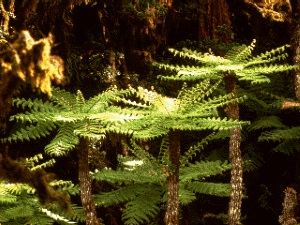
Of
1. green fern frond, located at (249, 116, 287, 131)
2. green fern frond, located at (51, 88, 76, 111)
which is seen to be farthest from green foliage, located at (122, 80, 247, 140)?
green fern frond, located at (249, 116, 287, 131)

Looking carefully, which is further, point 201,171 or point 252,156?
point 252,156

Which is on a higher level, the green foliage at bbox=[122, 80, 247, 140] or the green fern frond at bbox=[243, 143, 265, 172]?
the green foliage at bbox=[122, 80, 247, 140]

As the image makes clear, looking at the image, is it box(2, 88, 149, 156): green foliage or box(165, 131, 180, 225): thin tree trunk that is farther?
box(165, 131, 180, 225): thin tree trunk

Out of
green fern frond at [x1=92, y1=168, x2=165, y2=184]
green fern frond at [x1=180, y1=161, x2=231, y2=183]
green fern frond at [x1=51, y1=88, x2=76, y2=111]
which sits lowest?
green fern frond at [x1=92, y1=168, x2=165, y2=184]

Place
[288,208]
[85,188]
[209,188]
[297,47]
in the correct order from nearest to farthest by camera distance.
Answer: [85,188]
[209,188]
[288,208]
[297,47]

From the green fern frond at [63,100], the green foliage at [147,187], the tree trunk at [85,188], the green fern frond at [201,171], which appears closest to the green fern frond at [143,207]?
the green foliage at [147,187]

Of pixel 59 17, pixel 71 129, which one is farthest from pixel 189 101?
pixel 59 17

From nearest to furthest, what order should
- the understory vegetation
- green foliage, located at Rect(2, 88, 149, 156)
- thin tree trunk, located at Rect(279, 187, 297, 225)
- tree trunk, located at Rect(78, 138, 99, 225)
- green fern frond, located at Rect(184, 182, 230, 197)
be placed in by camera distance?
green foliage, located at Rect(2, 88, 149, 156)
the understory vegetation
tree trunk, located at Rect(78, 138, 99, 225)
green fern frond, located at Rect(184, 182, 230, 197)
thin tree trunk, located at Rect(279, 187, 297, 225)

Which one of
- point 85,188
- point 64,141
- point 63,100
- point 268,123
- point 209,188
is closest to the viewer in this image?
point 64,141

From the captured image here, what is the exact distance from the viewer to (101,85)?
211 inches

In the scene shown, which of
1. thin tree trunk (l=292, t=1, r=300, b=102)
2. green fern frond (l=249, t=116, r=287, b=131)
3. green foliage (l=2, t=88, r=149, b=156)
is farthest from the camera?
green fern frond (l=249, t=116, r=287, b=131)

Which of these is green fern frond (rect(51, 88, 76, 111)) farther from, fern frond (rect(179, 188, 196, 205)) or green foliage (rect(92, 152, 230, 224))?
fern frond (rect(179, 188, 196, 205))

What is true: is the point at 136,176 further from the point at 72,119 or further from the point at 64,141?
the point at 72,119

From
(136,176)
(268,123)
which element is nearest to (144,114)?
(136,176)
